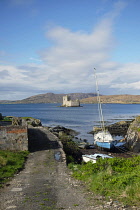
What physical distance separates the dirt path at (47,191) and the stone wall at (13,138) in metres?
3.25

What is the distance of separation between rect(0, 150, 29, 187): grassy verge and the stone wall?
0.73m

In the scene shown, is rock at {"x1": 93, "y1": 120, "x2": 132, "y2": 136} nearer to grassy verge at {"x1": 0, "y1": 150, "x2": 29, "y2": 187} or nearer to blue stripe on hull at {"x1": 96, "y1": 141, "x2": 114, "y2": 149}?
blue stripe on hull at {"x1": 96, "y1": 141, "x2": 114, "y2": 149}

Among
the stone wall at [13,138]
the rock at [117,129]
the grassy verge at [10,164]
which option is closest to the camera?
the grassy verge at [10,164]

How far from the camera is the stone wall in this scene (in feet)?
60.6

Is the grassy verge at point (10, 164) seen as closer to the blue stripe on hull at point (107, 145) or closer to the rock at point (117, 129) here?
the blue stripe on hull at point (107, 145)

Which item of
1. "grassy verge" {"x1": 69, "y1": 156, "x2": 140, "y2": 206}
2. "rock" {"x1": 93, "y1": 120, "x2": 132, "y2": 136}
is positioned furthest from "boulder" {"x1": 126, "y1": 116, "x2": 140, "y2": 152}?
"grassy verge" {"x1": 69, "y1": 156, "x2": 140, "y2": 206}

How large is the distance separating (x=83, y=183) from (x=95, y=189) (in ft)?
5.06

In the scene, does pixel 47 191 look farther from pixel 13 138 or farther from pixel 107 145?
pixel 107 145

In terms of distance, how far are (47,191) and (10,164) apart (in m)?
5.69

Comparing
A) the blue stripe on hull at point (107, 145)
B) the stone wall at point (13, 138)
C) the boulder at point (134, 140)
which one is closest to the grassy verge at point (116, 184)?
the stone wall at point (13, 138)

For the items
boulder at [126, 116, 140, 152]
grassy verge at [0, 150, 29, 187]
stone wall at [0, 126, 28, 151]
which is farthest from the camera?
boulder at [126, 116, 140, 152]

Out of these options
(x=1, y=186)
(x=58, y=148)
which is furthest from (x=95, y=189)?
(x=58, y=148)

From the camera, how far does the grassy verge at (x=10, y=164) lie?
40.0ft

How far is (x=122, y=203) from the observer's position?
791 centimetres
